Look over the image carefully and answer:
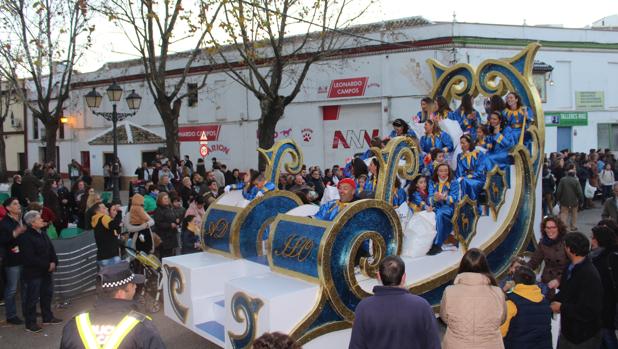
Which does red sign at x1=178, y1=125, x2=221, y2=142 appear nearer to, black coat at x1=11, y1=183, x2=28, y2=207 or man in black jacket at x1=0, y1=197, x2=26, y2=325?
black coat at x1=11, y1=183, x2=28, y2=207

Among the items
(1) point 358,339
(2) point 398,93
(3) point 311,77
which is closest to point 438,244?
(1) point 358,339

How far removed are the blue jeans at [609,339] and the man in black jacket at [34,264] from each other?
6.11 meters

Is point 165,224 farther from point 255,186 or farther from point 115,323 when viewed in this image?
point 115,323

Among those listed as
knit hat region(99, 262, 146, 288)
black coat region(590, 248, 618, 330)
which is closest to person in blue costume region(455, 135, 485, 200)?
black coat region(590, 248, 618, 330)

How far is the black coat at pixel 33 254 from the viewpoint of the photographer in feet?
22.8

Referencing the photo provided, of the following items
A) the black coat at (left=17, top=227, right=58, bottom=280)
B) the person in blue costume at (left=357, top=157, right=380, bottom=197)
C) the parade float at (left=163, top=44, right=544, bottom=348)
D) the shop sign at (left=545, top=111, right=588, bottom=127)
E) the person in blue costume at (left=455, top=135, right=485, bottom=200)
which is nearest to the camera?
the parade float at (left=163, top=44, right=544, bottom=348)

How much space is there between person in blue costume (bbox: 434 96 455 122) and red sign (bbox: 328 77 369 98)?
44.5 ft

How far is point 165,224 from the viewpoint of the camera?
9.12 m

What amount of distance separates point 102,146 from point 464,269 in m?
28.0

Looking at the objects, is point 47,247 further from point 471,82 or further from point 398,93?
point 398,93

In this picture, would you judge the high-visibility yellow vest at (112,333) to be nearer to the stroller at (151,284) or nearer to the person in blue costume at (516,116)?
the stroller at (151,284)

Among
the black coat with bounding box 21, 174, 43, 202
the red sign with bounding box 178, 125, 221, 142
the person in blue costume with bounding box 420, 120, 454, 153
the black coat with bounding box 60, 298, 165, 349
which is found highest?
the red sign with bounding box 178, 125, 221, 142

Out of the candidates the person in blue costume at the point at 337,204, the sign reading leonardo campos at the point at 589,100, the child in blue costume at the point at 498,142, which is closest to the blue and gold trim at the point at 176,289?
the person in blue costume at the point at 337,204

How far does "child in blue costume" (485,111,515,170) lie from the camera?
739 centimetres
